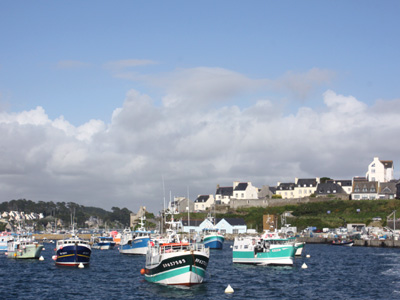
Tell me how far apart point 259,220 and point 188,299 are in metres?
128

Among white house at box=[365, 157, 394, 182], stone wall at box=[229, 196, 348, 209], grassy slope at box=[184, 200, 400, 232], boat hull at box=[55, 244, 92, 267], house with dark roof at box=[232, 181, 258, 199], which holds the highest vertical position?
white house at box=[365, 157, 394, 182]

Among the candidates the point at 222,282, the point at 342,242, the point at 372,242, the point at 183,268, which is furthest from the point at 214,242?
the point at 183,268

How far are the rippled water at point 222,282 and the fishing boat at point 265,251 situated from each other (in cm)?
142

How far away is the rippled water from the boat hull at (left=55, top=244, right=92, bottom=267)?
4.05 feet

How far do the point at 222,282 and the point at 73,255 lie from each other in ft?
80.6

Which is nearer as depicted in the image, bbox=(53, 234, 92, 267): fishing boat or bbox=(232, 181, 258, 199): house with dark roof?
bbox=(53, 234, 92, 267): fishing boat

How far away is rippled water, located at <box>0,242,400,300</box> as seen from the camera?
49875 mm

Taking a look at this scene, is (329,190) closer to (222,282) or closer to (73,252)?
(73,252)

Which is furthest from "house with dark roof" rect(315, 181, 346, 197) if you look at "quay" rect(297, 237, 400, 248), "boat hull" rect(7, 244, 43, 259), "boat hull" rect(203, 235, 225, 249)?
"boat hull" rect(7, 244, 43, 259)

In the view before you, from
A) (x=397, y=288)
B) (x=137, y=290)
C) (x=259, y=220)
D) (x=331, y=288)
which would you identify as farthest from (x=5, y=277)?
(x=259, y=220)

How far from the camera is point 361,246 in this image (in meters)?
128

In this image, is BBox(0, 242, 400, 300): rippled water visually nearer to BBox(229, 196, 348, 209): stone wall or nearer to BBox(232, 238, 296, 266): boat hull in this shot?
BBox(232, 238, 296, 266): boat hull

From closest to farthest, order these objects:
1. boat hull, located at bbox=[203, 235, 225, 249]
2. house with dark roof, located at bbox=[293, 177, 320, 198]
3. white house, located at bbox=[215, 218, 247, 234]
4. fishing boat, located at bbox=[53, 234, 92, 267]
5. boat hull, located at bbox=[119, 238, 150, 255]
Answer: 1. fishing boat, located at bbox=[53, 234, 92, 267]
2. boat hull, located at bbox=[119, 238, 150, 255]
3. boat hull, located at bbox=[203, 235, 225, 249]
4. white house, located at bbox=[215, 218, 247, 234]
5. house with dark roof, located at bbox=[293, 177, 320, 198]

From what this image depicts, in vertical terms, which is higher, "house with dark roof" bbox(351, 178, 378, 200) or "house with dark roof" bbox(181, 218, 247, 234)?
"house with dark roof" bbox(351, 178, 378, 200)
